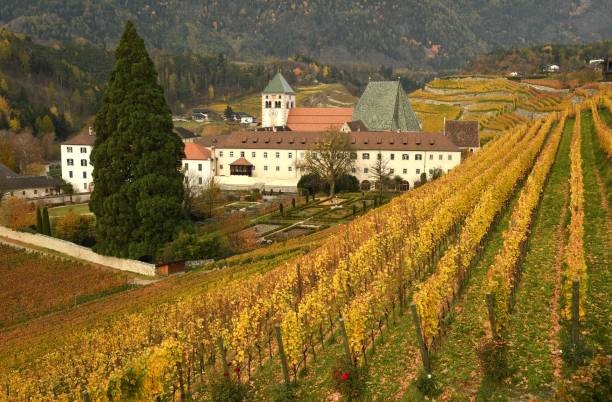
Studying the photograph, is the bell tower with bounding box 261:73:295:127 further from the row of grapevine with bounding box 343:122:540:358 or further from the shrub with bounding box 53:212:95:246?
the row of grapevine with bounding box 343:122:540:358

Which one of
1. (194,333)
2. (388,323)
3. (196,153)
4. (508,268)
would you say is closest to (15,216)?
(196,153)

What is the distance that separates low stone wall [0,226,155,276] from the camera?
44.8m

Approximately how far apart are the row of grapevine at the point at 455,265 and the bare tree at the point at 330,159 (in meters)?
34.1

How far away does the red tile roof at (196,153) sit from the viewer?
80312mm

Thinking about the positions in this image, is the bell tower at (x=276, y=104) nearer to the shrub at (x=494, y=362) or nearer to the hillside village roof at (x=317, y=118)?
the hillside village roof at (x=317, y=118)

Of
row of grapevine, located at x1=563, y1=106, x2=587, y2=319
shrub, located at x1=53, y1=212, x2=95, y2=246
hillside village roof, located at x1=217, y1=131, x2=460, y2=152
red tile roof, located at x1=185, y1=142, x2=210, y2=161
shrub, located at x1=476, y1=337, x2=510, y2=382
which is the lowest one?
shrub, located at x1=53, y1=212, x2=95, y2=246

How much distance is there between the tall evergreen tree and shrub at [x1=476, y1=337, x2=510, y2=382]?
3410 cm

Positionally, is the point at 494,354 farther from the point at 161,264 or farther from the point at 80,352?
the point at 161,264

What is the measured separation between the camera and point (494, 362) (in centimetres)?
1407

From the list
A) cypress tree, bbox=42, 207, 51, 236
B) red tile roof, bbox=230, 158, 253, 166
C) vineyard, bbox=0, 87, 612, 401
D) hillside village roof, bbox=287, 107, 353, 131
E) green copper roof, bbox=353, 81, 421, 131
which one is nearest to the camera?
vineyard, bbox=0, 87, 612, 401

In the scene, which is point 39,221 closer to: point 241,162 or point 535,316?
point 241,162

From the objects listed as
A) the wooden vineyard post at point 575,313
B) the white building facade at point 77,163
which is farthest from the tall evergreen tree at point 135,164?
the white building facade at point 77,163

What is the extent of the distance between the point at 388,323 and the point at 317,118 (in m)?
90.7

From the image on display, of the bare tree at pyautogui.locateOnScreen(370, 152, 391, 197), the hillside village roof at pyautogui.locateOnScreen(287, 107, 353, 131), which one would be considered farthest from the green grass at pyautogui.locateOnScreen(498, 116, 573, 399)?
the hillside village roof at pyautogui.locateOnScreen(287, 107, 353, 131)
